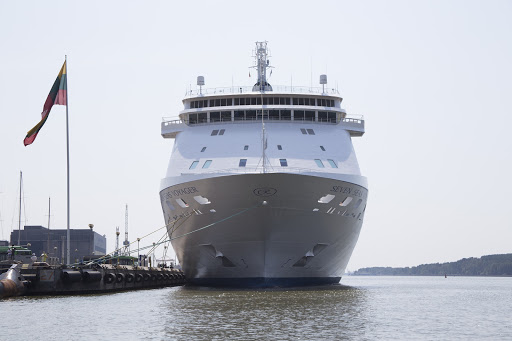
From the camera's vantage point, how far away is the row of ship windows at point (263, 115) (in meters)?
45.5

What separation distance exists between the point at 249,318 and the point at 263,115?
2120 centimetres

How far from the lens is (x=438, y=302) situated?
36.7 m

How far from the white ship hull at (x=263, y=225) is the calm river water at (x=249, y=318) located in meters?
3.77

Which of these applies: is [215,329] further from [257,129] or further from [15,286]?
[257,129]

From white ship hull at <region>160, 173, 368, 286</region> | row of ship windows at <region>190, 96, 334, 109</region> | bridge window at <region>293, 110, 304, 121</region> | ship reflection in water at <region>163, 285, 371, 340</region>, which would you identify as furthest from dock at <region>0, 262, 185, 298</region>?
bridge window at <region>293, 110, 304, 121</region>

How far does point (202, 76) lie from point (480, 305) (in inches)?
923

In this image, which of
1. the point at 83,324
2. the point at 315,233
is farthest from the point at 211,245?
the point at 83,324

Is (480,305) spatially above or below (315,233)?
below

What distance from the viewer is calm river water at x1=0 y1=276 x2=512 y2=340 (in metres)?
21.8

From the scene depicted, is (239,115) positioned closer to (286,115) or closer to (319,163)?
(286,115)

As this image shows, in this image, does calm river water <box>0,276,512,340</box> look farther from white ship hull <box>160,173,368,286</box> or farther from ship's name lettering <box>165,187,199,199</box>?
ship's name lettering <box>165,187,199,199</box>

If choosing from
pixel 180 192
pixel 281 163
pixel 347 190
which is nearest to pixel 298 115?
pixel 281 163

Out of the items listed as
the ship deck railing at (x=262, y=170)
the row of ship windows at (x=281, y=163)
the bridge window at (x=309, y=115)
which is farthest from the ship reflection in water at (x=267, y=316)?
the bridge window at (x=309, y=115)

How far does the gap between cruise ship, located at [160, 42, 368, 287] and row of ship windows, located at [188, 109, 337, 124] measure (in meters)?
0.06
